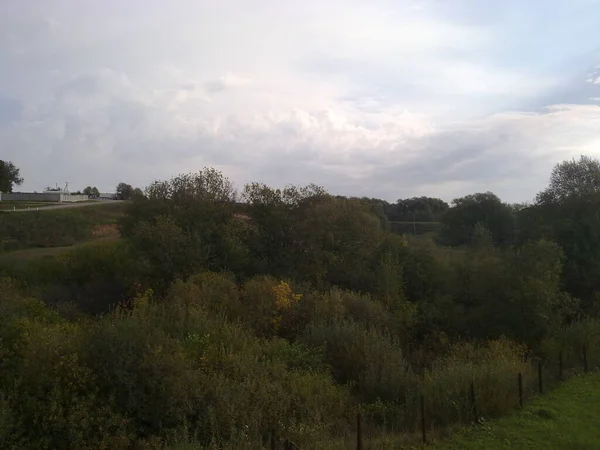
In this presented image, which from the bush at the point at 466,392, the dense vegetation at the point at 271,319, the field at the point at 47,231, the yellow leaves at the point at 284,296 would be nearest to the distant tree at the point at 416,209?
the dense vegetation at the point at 271,319

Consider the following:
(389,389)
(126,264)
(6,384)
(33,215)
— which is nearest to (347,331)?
(389,389)

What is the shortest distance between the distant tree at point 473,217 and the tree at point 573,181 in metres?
14.9

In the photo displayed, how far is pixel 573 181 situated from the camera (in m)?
38.6

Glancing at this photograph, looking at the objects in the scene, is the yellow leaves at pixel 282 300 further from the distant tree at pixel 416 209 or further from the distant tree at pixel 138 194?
the distant tree at pixel 416 209

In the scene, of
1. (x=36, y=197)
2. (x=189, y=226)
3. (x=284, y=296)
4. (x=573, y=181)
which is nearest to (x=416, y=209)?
Result: (x=573, y=181)

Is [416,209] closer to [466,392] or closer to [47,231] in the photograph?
[47,231]

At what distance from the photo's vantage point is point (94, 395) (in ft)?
38.7

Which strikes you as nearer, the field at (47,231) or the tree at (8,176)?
the field at (47,231)

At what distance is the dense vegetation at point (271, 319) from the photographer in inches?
473

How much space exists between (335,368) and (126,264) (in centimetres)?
1661

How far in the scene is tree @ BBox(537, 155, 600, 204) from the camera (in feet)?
124

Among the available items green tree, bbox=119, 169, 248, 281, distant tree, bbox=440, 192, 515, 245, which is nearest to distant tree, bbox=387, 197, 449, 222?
distant tree, bbox=440, 192, 515, 245

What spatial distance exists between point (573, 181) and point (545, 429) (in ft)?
102

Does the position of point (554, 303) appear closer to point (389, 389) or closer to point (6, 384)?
point (389, 389)
